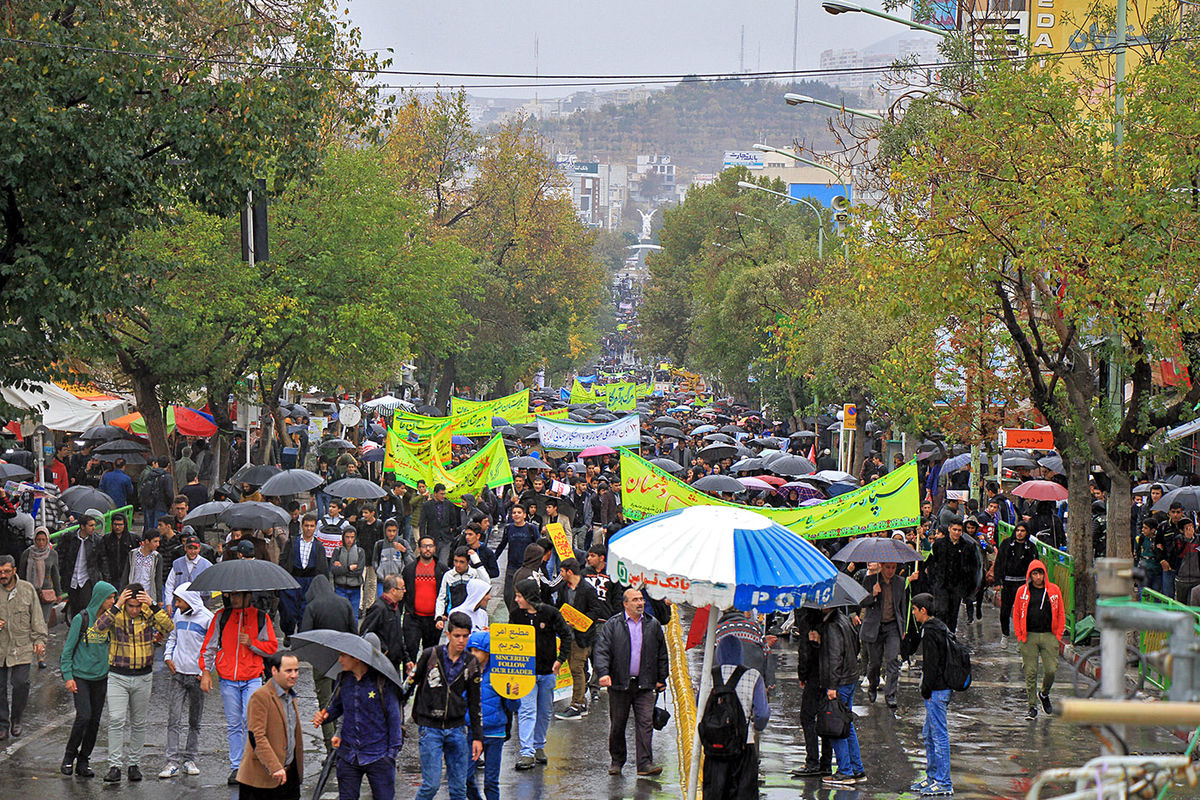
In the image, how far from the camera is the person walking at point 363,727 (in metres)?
8.94

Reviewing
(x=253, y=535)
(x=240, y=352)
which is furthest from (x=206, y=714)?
(x=240, y=352)

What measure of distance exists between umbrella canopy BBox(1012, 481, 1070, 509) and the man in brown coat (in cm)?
1394

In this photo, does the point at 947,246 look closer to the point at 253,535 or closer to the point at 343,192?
the point at 253,535

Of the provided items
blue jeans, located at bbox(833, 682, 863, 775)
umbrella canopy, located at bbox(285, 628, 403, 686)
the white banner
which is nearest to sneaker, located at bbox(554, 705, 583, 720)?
blue jeans, located at bbox(833, 682, 863, 775)

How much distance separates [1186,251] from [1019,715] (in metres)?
4.75

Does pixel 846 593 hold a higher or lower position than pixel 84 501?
higher

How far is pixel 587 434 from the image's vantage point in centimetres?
2917

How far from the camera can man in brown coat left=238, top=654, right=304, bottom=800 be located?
8.58 metres

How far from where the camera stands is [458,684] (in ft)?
31.3

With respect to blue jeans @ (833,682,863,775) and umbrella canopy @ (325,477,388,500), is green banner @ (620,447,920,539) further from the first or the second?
umbrella canopy @ (325,477,388,500)

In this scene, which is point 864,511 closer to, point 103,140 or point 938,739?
point 938,739

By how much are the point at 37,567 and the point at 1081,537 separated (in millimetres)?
11730

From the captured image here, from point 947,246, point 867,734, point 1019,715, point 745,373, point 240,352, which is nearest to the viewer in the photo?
point 867,734

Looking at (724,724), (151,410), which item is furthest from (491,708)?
(151,410)
